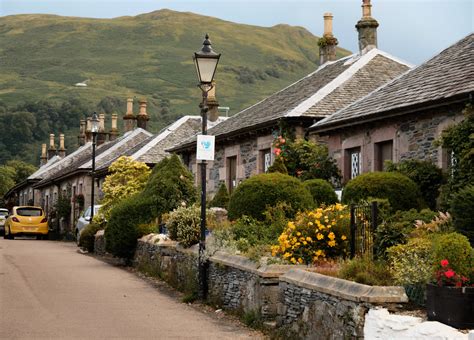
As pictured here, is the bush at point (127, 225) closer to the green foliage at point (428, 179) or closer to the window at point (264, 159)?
the window at point (264, 159)

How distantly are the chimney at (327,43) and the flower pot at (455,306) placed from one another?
21176 mm

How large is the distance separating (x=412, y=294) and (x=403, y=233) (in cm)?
197

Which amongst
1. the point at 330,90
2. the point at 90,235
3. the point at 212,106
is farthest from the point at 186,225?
the point at 212,106

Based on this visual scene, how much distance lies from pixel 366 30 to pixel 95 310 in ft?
51.7

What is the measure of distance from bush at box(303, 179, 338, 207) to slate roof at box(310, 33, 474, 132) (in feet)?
5.28

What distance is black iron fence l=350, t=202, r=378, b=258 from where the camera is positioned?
10344mm

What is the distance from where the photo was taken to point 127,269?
21.0 metres

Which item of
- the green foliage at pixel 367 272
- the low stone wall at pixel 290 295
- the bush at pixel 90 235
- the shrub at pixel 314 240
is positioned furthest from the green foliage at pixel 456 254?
the bush at pixel 90 235

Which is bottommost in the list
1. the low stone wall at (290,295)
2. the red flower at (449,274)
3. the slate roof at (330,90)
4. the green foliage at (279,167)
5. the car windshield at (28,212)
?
the low stone wall at (290,295)

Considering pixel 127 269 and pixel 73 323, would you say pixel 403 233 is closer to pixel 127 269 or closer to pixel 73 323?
pixel 73 323

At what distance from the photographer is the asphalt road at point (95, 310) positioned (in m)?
11.0

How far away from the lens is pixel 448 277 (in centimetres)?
774

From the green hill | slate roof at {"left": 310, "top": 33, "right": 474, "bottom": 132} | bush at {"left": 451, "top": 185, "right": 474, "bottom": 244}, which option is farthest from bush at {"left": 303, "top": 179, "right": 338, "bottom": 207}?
the green hill

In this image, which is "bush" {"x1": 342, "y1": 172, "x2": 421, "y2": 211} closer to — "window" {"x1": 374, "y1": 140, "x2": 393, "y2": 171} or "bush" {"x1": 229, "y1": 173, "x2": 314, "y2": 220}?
"bush" {"x1": 229, "y1": 173, "x2": 314, "y2": 220}
